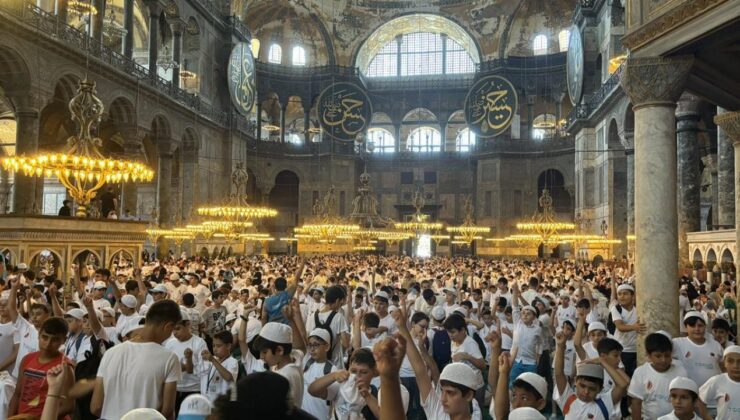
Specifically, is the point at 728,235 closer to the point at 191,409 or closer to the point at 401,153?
the point at 191,409

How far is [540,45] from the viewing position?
108 feet

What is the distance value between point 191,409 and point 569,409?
204 centimetres

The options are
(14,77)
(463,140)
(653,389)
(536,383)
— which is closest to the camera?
(536,383)

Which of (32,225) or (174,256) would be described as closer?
(32,225)

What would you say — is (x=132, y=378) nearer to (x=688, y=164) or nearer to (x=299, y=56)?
(x=688, y=164)

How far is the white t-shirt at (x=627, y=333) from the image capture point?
5664 millimetres

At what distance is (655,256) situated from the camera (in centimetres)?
550

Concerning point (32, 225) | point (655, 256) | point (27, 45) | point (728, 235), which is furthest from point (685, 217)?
point (27, 45)

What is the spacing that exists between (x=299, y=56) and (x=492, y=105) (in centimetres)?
1992

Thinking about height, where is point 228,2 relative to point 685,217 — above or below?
above

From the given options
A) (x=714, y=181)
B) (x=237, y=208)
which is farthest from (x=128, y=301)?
(x=714, y=181)

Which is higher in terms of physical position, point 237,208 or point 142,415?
point 237,208

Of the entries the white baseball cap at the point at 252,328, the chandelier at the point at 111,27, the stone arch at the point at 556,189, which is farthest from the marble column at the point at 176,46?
the stone arch at the point at 556,189

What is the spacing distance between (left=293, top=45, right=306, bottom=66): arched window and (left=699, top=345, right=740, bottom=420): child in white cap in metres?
33.6
